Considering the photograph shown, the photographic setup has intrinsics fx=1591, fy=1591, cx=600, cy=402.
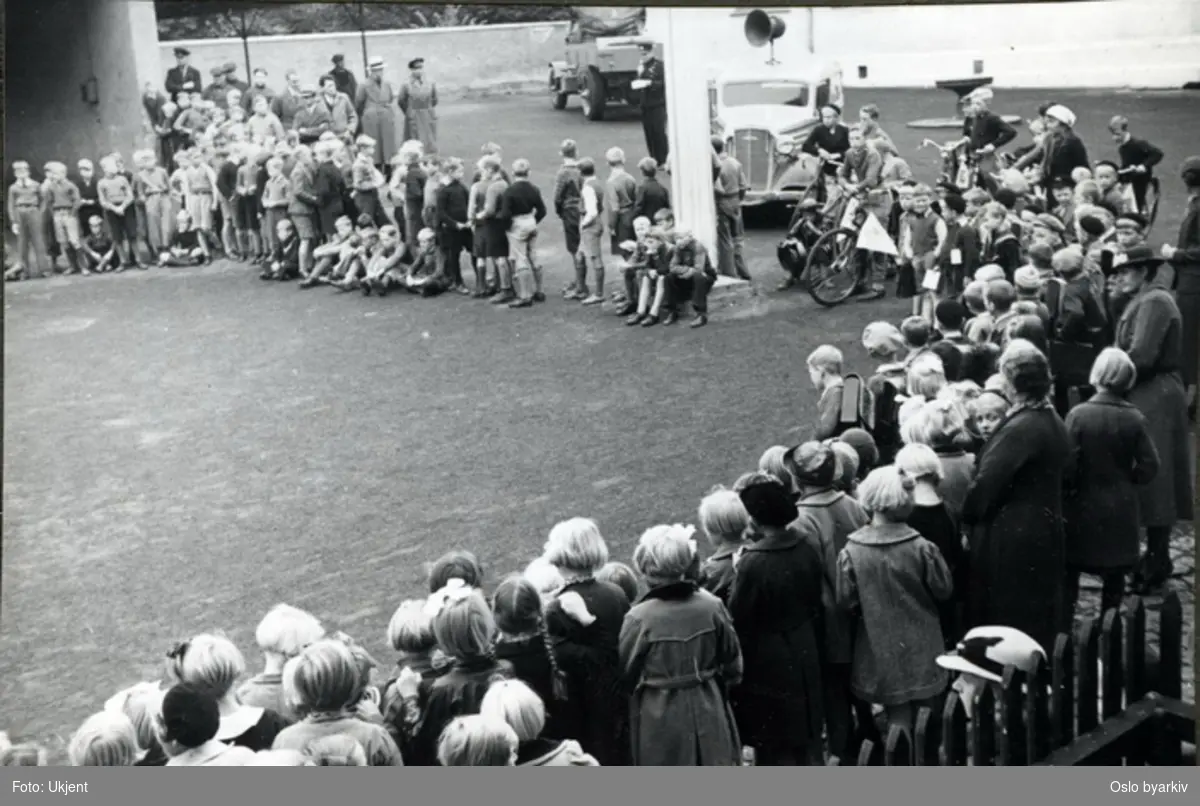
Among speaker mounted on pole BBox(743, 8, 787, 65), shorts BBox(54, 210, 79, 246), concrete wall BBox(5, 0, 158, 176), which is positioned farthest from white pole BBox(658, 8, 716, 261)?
shorts BBox(54, 210, 79, 246)

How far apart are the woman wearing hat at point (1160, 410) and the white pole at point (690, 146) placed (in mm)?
2180

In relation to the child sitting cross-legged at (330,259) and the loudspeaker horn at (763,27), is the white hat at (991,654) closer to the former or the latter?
the loudspeaker horn at (763,27)

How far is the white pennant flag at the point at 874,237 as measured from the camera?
22.4 feet

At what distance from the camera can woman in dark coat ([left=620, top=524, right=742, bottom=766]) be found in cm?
451

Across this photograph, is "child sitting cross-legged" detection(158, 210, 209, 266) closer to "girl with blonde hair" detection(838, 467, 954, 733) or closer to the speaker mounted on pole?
the speaker mounted on pole

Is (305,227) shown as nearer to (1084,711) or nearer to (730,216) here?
(730,216)

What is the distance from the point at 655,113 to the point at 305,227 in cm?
190

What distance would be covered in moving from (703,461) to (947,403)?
104 centimetres

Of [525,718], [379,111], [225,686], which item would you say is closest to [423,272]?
[379,111]

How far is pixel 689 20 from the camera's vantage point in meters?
6.29

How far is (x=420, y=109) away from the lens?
6785 mm

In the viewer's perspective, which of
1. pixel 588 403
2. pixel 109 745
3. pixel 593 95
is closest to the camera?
pixel 109 745

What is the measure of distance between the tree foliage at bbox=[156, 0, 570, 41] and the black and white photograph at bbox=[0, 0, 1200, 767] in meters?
0.02

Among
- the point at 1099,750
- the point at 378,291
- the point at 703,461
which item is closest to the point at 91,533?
the point at 378,291
